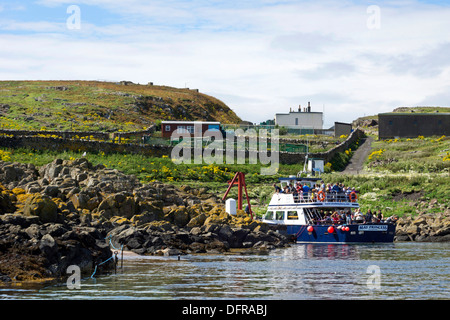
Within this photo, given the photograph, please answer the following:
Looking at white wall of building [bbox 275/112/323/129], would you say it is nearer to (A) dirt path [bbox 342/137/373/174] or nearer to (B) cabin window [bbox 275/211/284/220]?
(A) dirt path [bbox 342/137/373/174]

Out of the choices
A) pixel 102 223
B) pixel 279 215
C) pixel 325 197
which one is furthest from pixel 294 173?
pixel 102 223

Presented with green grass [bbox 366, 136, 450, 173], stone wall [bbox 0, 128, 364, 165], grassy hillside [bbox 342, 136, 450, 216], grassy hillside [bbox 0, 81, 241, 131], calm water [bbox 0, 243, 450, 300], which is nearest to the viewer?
calm water [bbox 0, 243, 450, 300]

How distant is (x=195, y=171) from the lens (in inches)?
2625

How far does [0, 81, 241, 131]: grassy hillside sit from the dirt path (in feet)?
88.8

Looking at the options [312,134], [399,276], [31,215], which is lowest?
[399,276]

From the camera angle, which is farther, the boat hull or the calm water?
the boat hull

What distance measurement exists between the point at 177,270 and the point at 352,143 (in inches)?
2852

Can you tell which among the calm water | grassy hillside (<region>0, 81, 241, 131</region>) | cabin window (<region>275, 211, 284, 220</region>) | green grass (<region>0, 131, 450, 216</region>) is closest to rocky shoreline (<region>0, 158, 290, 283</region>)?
the calm water

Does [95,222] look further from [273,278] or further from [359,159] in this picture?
[359,159]

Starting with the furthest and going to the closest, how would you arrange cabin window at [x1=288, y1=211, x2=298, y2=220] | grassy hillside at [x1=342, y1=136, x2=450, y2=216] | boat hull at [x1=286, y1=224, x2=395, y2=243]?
grassy hillside at [x1=342, y1=136, x2=450, y2=216] < cabin window at [x1=288, y1=211, x2=298, y2=220] < boat hull at [x1=286, y1=224, x2=395, y2=243]

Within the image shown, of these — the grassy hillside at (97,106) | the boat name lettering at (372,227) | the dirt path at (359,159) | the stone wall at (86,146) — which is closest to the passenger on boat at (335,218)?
the boat name lettering at (372,227)

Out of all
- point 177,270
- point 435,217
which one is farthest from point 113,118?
point 177,270

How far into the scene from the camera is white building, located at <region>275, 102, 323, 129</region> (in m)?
110
